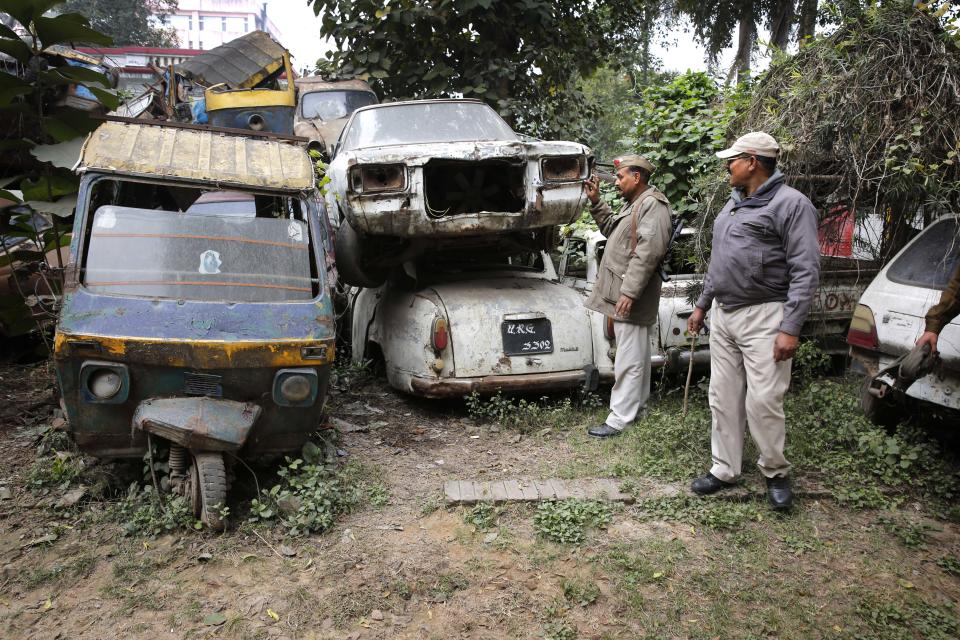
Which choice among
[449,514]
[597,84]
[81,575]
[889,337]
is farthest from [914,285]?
[597,84]

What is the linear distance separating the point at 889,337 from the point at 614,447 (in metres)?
1.86

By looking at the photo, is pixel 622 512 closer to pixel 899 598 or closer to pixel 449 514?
pixel 449 514

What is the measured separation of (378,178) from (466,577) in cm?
310

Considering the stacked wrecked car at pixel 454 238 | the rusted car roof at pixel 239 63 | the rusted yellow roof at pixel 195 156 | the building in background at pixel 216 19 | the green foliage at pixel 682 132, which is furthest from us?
the building in background at pixel 216 19

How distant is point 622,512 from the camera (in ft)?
13.4

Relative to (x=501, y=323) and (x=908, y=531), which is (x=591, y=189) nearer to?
(x=501, y=323)

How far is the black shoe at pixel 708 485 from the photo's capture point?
4.20m

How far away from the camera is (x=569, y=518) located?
3.94 metres

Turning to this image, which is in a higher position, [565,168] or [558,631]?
[565,168]

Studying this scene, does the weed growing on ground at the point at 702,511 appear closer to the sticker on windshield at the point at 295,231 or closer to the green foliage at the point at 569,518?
the green foliage at the point at 569,518

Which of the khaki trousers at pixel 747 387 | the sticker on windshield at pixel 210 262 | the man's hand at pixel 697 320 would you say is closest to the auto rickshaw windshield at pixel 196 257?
the sticker on windshield at pixel 210 262

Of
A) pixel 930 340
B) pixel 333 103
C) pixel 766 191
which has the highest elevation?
pixel 333 103

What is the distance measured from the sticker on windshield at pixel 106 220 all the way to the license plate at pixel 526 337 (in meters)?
2.77

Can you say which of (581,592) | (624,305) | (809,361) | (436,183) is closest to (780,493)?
(581,592)
